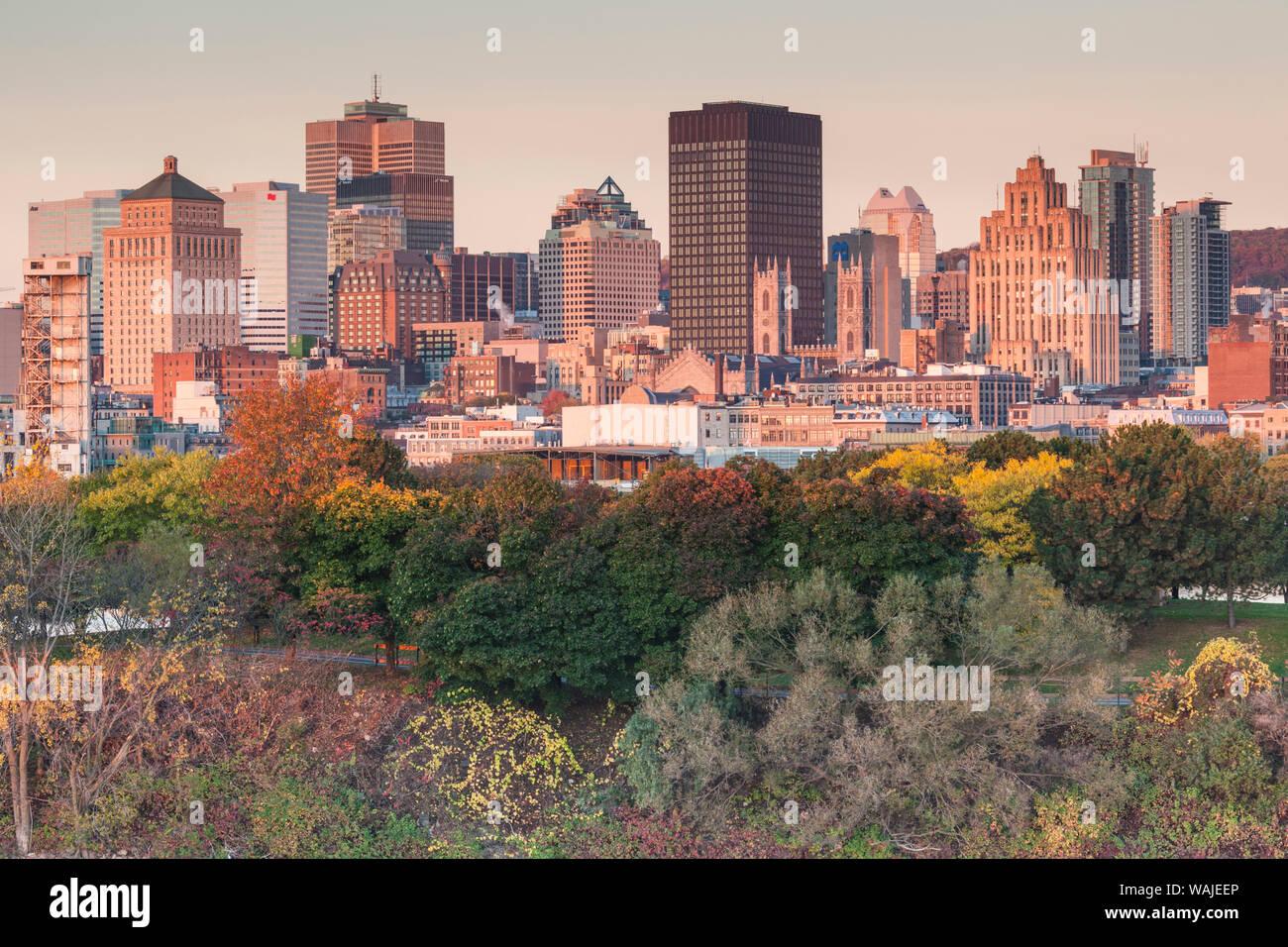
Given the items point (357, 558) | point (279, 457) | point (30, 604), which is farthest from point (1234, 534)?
point (30, 604)

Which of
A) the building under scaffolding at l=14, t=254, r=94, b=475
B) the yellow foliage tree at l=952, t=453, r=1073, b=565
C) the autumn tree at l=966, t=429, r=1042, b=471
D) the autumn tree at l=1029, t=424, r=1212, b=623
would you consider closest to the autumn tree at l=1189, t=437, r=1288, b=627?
the autumn tree at l=1029, t=424, r=1212, b=623

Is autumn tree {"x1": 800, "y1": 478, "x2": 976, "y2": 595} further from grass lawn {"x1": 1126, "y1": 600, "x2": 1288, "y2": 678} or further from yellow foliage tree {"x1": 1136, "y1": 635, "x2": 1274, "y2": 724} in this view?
yellow foliage tree {"x1": 1136, "y1": 635, "x2": 1274, "y2": 724}

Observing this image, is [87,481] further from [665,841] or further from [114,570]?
[665,841]

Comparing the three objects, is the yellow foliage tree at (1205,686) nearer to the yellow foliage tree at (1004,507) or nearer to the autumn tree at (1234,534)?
the autumn tree at (1234,534)

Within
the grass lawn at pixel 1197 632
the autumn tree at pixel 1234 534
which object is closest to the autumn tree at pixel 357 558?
the grass lawn at pixel 1197 632

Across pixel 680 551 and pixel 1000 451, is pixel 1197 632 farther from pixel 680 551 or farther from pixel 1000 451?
pixel 1000 451

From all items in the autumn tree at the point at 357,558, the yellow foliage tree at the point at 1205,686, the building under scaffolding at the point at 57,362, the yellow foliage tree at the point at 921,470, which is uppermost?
the building under scaffolding at the point at 57,362
